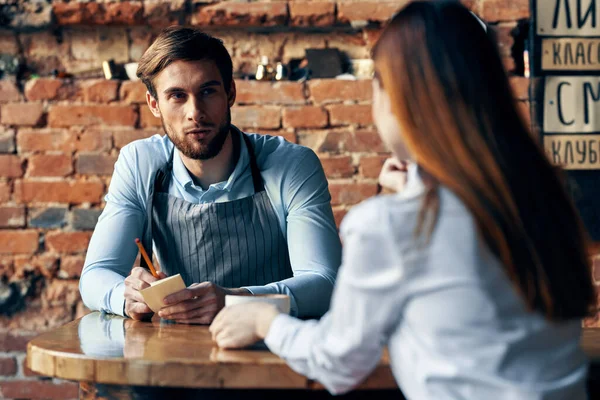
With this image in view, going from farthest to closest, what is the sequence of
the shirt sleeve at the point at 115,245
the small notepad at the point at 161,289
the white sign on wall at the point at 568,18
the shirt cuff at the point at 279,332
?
the white sign on wall at the point at 568,18 → the shirt sleeve at the point at 115,245 → the small notepad at the point at 161,289 → the shirt cuff at the point at 279,332

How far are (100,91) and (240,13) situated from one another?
0.53 m

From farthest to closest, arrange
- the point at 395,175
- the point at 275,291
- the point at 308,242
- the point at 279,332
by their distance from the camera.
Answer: the point at 308,242, the point at 275,291, the point at 395,175, the point at 279,332

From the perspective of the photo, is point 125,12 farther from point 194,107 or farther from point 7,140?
point 194,107

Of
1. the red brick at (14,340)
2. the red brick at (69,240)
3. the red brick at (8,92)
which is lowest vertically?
the red brick at (14,340)

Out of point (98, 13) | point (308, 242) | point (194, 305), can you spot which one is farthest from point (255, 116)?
point (194, 305)

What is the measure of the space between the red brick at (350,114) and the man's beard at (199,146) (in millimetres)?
683

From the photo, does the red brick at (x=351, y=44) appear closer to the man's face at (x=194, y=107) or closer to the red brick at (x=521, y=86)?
the red brick at (x=521, y=86)

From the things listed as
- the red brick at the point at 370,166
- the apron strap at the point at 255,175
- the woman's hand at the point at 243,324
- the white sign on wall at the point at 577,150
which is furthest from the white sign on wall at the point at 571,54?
the woman's hand at the point at 243,324

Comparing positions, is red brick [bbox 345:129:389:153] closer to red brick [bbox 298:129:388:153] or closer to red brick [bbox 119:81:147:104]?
red brick [bbox 298:129:388:153]

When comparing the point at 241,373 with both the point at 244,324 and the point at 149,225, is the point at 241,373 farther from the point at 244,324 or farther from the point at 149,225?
the point at 149,225

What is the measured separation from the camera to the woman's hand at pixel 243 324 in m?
1.29

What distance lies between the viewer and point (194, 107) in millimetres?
1990

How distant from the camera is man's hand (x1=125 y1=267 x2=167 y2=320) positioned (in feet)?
5.39

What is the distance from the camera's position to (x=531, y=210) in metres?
1.03
